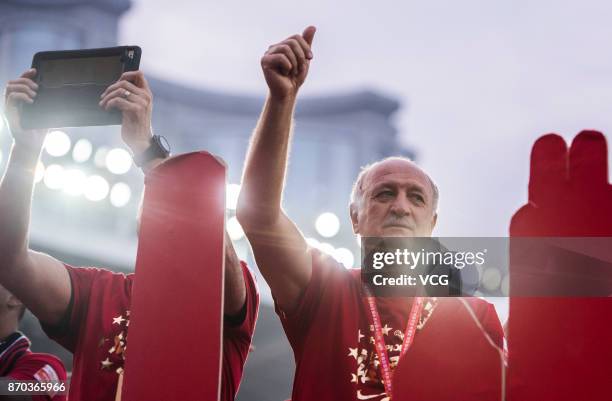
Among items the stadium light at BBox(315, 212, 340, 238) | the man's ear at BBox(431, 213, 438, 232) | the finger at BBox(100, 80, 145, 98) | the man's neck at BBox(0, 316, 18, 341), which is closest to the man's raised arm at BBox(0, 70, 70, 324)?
the finger at BBox(100, 80, 145, 98)

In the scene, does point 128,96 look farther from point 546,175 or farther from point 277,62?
point 546,175

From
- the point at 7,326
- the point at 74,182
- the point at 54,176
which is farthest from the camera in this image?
the point at 74,182

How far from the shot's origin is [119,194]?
9.38m

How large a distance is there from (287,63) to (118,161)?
877 cm

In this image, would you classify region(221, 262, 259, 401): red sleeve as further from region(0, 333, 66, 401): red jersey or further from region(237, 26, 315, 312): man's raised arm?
region(0, 333, 66, 401): red jersey

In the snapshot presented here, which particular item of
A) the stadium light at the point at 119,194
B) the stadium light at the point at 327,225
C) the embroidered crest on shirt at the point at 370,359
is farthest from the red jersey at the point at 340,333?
the stadium light at the point at 327,225

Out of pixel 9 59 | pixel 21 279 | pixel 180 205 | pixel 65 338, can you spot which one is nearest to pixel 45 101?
pixel 180 205

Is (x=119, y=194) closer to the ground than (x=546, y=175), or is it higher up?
higher up

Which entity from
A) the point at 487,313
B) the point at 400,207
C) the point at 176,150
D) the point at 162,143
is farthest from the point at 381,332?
the point at 176,150

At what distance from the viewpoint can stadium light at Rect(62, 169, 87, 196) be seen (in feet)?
28.3

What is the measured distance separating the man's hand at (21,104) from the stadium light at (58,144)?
745 centimetres

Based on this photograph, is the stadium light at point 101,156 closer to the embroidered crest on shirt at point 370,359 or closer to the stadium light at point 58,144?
the stadium light at point 58,144

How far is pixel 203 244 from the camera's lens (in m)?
0.68

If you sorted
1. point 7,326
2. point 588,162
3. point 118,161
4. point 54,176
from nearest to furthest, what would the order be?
point 588,162 < point 7,326 < point 54,176 < point 118,161
